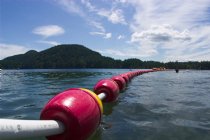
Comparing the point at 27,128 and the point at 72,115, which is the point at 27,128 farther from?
the point at 72,115

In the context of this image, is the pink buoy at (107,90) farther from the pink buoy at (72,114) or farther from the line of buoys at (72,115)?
the pink buoy at (72,114)

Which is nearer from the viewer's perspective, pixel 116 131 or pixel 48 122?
pixel 48 122

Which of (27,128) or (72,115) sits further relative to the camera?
(72,115)

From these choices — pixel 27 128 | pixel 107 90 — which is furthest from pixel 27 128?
pixel 107 90

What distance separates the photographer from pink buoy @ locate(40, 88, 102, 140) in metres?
4.00

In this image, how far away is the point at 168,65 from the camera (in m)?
157

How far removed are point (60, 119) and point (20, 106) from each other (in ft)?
23.4

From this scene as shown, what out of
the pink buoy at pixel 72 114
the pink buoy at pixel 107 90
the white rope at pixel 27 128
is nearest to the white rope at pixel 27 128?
the white rope at pixel 27 128

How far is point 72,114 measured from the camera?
13.1 ft

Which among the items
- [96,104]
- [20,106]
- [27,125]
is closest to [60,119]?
[27,125]

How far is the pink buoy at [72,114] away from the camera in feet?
13.1

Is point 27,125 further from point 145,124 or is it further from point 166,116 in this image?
point 166,116

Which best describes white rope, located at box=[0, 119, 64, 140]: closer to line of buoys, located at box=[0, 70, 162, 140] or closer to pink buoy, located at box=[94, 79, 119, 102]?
line of buoys, located at box=[0, 70, 162, 140]

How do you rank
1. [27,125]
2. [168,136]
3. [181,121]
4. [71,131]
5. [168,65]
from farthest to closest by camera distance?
[168,65], [181,121], [168,136], [71,131], [27,125]
